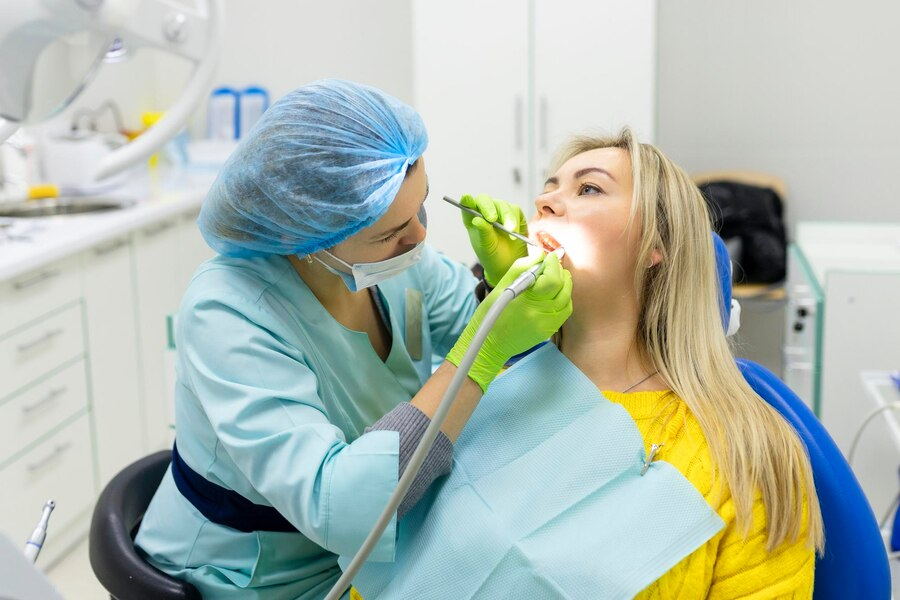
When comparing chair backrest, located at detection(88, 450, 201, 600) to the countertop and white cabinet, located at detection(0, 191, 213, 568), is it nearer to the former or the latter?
white cabinet, located at detection(0, 191, 213, 568)

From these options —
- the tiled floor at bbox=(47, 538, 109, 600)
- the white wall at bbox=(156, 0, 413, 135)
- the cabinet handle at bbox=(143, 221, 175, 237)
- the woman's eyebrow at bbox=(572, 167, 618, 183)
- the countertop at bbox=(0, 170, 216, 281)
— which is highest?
the white wall at bbox=(156, 0, 413, 135)

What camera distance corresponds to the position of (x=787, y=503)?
4.06 feet

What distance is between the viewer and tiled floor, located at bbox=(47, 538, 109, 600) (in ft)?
8.46

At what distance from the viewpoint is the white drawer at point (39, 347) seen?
244cm

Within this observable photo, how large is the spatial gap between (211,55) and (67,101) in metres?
0.21

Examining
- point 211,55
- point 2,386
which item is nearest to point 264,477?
point 211,55

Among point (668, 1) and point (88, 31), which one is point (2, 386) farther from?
point (668, 1)

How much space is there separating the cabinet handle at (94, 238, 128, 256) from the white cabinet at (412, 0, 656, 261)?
3.65 feet

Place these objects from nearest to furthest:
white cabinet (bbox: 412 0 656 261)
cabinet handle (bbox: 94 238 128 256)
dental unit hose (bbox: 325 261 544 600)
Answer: dental unit hose (bbox: 325 261 544 600) → cabinet handle (bbox: 94 238 128 256) → white cabinet (bbox: 412 0 656 261)

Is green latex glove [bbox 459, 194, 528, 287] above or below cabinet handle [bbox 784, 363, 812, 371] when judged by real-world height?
above

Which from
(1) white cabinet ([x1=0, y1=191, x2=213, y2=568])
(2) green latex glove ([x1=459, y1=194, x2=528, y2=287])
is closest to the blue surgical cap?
(2) green latex glove ([x1=459, y1=194, x2=528, y2=287])

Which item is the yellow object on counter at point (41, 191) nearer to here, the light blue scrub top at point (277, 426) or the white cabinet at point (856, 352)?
the light blue scrub top at point (277, 426)

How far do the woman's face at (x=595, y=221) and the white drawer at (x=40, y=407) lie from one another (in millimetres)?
1630

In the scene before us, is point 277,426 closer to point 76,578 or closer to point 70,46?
point 70,46
